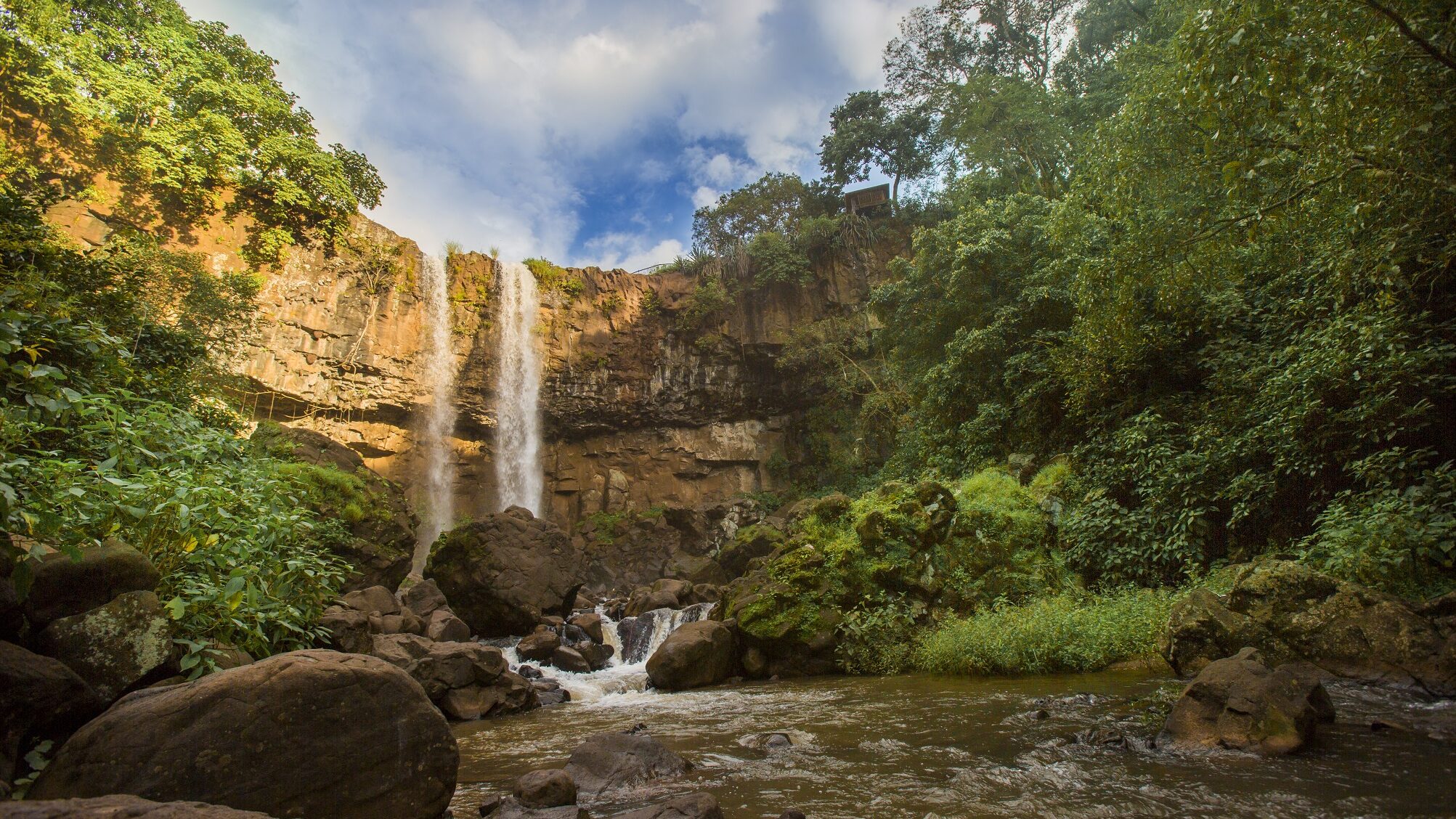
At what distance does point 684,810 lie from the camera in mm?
3686

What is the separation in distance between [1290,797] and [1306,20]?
5957 millimetres

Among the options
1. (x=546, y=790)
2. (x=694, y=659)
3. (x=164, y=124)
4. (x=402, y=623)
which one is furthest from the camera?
(x=164, y=124)

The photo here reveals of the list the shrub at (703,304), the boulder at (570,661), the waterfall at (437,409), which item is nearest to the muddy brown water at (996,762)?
the boulder at (570,661)

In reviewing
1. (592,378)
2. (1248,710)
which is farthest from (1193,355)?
(592,378)

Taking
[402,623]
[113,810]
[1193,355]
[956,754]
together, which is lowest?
[956,754]

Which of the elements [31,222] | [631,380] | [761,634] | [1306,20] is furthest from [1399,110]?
[631,380]

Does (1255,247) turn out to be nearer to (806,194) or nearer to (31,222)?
(31,222)

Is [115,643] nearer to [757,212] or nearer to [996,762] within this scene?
[996,762]

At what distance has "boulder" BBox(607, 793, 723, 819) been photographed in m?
3.63

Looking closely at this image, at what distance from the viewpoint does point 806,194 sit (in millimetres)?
29156

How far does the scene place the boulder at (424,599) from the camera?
12.6 meters

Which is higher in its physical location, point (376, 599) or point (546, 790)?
point (376, 599)

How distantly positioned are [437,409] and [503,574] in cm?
1308

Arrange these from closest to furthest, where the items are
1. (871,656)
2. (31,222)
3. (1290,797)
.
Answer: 1. (1290,797)
2. (31,222)
3. (871,656)
